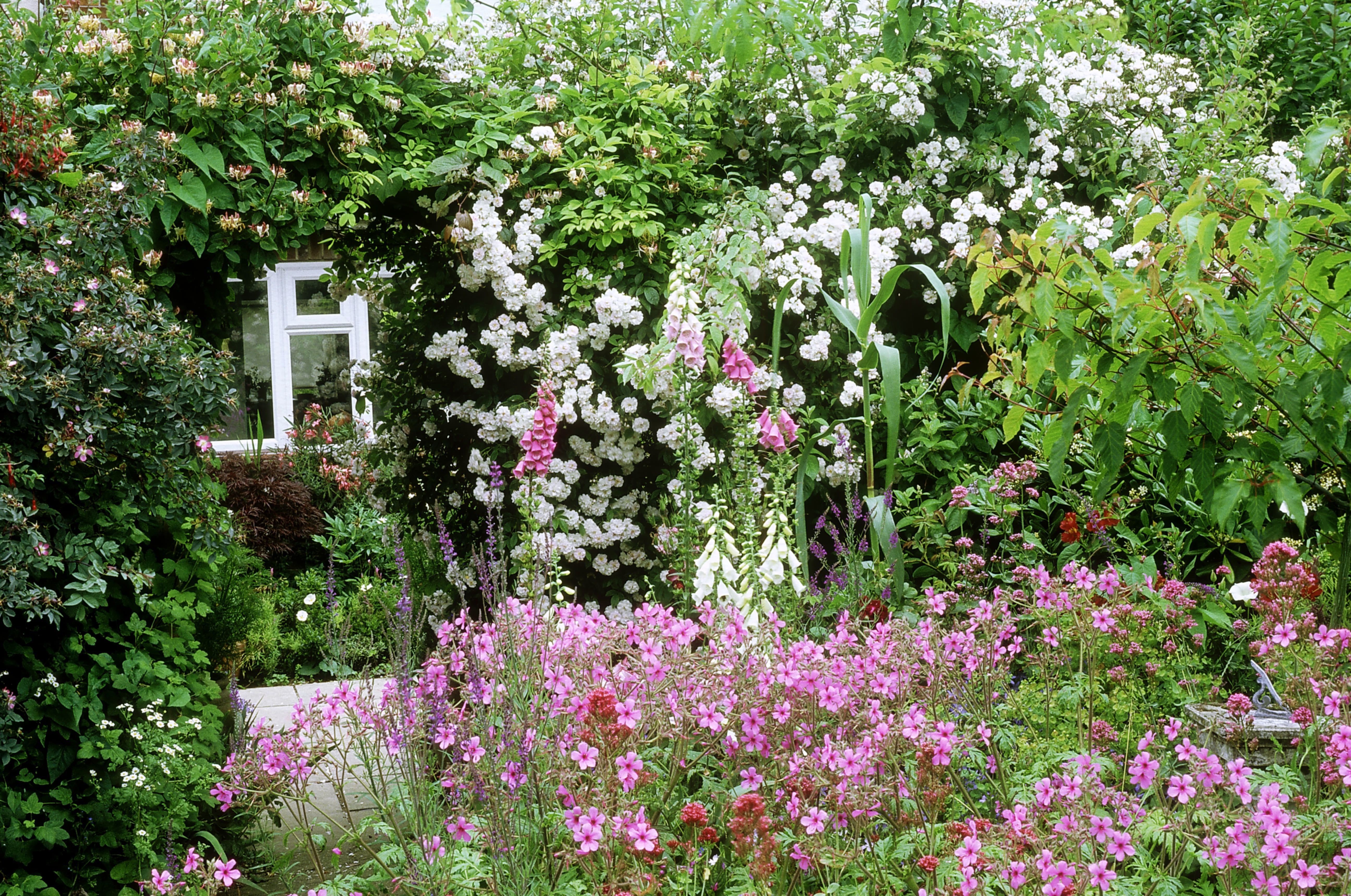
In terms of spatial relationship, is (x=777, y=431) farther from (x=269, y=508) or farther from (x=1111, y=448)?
(x=269, y=508)

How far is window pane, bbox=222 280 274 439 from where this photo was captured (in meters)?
8.66

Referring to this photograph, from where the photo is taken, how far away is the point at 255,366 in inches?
346

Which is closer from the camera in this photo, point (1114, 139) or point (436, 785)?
point (436, 785)

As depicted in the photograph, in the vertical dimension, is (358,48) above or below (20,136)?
above

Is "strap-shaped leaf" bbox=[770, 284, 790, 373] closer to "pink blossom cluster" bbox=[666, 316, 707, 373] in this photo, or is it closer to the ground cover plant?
the ground cover plant

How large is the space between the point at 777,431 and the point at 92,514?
1782 mm

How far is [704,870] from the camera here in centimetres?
170

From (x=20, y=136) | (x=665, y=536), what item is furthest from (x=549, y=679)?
(x=20, y=136)

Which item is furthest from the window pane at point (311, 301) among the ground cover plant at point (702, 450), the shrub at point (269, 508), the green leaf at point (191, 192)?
the green leaf at point (191, 192)

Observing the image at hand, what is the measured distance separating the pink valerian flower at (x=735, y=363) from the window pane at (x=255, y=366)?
22.0 ft

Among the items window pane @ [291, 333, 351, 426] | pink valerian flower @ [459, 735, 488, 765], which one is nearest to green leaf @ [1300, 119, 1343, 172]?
pink valerian flower @ [459, 735, 488, 765]

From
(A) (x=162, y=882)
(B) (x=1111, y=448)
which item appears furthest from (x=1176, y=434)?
(A) (x=162, y=882)

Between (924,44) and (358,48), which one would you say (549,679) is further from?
(924,44)

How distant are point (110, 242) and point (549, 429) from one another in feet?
4.05
